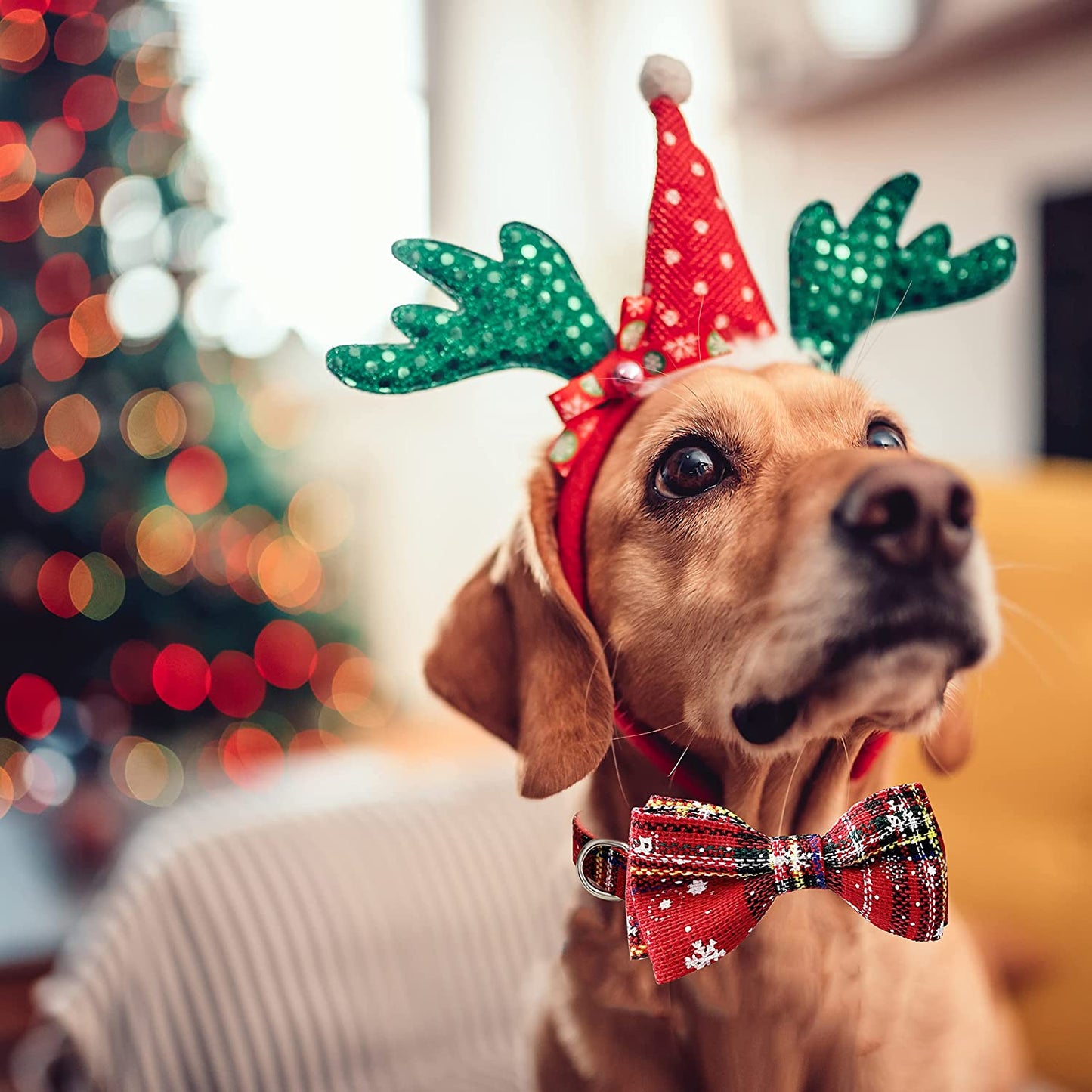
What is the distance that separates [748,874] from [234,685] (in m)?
2.66

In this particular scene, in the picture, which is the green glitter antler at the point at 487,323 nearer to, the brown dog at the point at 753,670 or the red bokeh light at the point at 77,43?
the brown dog at the point at 753,670

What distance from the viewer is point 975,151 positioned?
176 cm

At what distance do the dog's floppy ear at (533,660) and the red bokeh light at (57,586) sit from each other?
8.47 ft

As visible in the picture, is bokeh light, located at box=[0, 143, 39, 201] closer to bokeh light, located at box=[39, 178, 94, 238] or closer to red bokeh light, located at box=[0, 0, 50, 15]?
bokeh light, located at box=[39, 178, 94, 238]

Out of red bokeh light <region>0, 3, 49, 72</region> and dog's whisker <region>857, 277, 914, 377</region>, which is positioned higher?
red bokeh light <region>0, 3, 49, 72</region>

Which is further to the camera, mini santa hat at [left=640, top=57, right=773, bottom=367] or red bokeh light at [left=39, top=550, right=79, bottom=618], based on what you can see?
red bokeh light at [left=39, top=550, right=79, bottom=618]

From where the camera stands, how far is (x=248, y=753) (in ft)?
9.66

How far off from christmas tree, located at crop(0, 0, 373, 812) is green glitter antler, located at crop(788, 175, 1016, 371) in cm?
238

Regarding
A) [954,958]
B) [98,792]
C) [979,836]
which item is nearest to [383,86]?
[954,958]

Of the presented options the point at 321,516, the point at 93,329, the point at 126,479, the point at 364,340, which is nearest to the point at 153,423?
the point at 126,479

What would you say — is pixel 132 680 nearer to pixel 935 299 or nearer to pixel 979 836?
pixel 979 836

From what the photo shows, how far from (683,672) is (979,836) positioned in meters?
0.77

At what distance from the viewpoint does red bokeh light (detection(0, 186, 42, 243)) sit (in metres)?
2.73

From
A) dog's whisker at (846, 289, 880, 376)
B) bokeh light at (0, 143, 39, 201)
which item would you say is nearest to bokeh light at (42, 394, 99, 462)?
bokeh light at (0, 143, 39, 201)
